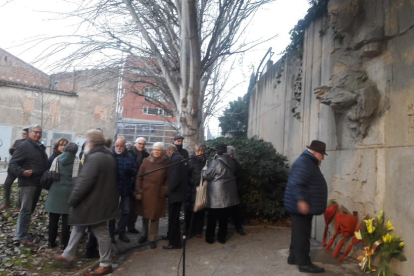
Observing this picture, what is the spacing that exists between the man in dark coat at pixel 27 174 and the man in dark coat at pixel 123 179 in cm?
119

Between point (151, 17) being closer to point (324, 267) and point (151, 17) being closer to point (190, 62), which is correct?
point (190, 62)

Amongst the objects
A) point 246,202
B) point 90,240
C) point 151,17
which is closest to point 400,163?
point 246,202

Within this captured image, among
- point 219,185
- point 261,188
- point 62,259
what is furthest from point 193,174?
point 62,259

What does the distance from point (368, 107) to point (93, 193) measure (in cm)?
380

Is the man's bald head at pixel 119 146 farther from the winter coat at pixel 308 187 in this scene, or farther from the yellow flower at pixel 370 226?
the yellow flower at pixel 370 226

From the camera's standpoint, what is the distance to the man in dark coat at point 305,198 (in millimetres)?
4336

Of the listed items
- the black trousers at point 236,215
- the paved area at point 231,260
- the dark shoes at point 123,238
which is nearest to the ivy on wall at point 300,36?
the black trousers at point 236,215

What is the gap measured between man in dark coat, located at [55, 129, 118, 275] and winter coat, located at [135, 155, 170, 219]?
3.22ft

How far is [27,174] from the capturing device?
531 cm

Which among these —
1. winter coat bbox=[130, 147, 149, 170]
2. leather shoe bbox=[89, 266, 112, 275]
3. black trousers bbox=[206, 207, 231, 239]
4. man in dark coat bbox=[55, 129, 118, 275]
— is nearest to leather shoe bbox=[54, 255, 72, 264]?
man in dark coat bbox=[55, 129, 118, 275]

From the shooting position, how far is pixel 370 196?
15.5ft

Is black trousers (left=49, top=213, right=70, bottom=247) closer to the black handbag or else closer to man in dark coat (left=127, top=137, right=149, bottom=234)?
the black handbag

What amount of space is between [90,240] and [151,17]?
6.36 meters

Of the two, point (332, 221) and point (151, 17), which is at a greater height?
point (151, 17)
